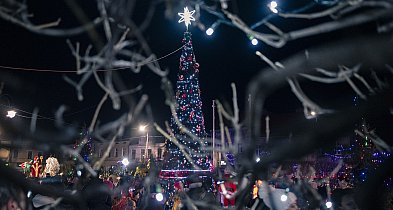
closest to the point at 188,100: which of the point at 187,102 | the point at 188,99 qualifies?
the point at 188,99

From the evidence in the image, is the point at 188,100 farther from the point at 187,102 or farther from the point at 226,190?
the point at 226,190

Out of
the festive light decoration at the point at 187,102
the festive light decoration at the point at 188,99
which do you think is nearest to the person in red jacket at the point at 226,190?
the festive light decoration at the point at 187,102

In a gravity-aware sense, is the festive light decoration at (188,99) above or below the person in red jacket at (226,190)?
above

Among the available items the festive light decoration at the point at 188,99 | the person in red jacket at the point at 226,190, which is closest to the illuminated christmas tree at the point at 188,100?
the festive light decoration at the point at 188,99

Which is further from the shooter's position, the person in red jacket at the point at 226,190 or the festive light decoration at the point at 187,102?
the festive light decoration at the point at 187,102

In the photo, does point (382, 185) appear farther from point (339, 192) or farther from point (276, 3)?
point (339, 192)

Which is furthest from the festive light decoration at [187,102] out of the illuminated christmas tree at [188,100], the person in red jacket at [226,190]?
the person in red jacket at [226,190]

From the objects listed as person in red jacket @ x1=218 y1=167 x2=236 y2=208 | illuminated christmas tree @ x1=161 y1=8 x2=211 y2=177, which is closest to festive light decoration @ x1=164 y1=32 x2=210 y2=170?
illuminated christmas tree @ x1=161 y1=8 x2=211 y2=177

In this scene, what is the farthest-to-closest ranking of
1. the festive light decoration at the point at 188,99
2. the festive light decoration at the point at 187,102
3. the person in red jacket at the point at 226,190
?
1. the festive light decoration at the point at 188,99
2. the festive light decoration at the point at 187,102
3. the person in red jacket at the point at 226,190

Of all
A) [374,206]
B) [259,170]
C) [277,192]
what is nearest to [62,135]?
[259,170]

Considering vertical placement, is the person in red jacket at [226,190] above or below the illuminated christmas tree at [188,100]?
below

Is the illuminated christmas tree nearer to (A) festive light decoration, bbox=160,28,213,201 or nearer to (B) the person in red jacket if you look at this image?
(A) festive light decoration, bbox=160,28,213,201

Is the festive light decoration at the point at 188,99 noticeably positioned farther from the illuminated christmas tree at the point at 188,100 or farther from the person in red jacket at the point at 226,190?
the person in red jacket at the point at 226,190

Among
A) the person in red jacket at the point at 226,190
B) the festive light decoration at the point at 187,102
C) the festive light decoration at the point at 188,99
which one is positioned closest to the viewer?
the person in red jacket at the point at 226,190
